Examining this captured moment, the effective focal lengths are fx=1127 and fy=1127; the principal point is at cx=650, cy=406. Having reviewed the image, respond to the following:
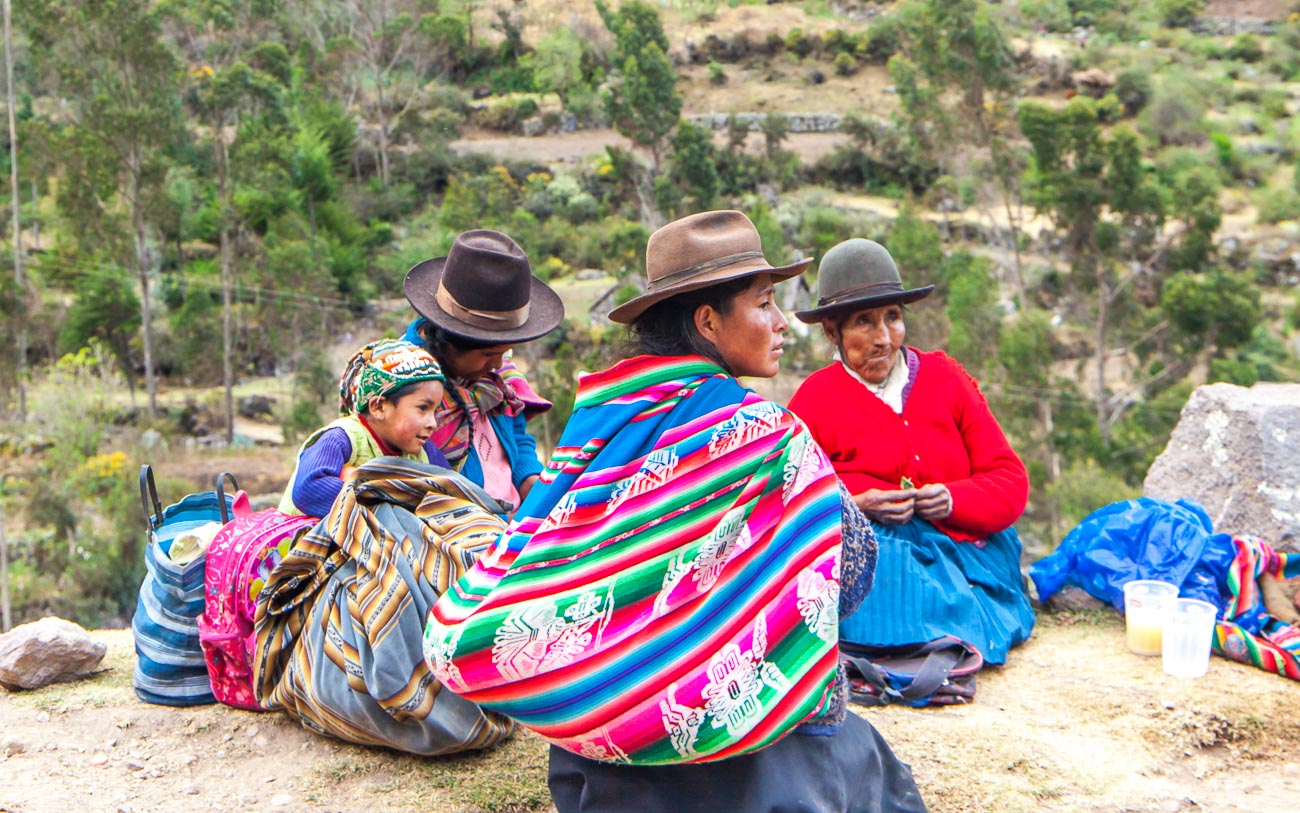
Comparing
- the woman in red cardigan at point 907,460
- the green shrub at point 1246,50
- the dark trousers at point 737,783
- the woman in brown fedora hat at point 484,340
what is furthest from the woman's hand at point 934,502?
the green shrub at point 1246,50

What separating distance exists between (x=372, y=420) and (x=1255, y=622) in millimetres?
2985

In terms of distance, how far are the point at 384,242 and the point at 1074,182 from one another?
18868 mm

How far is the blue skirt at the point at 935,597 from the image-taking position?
139 inches

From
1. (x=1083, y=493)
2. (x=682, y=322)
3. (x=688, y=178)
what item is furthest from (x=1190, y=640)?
(x=688, y=178)

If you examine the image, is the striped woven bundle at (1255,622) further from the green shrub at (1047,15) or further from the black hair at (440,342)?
the green shrub at (1047,15)

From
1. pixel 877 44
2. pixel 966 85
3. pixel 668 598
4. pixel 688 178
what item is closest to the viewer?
pixel 668 598

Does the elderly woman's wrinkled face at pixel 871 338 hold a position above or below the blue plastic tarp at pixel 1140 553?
above

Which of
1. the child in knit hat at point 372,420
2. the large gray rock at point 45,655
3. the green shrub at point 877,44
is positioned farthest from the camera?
the green shrub at point 877,44

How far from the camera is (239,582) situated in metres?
3.00

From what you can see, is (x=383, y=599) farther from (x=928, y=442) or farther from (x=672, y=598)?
(x=928, y=442)

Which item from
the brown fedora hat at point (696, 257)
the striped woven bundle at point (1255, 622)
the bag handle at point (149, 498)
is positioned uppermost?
the brown fedora hat at point (696, 257)

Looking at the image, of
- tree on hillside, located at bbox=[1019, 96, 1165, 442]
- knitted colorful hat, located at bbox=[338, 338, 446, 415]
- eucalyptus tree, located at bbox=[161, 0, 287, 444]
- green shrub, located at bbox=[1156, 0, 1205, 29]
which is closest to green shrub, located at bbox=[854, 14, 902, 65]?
green shrub, located at bbox=[1156, 0, 1205, 29]

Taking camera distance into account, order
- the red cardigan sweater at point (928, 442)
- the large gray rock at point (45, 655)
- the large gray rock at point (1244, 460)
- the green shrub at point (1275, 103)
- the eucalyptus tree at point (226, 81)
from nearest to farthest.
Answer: the large gray rock at point (45, 655)
the red cardigan sweater at point (928, 442)
the large gray rock at point (1244, 460)
the eucalyptus tree at point (226, 81)
the green shrub at point (1275, 103)

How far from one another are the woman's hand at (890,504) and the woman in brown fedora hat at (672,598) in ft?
4.62
